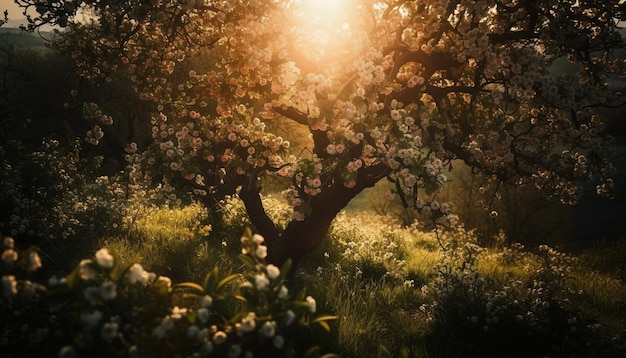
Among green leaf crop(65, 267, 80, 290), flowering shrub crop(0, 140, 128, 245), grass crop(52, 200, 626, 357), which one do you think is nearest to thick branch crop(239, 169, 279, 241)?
grass crop(52, 200, 626, 357)

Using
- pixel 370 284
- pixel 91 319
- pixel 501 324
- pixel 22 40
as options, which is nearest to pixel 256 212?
pixel 370 284

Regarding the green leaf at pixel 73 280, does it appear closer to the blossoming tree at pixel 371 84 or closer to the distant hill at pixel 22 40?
Result: the blossoming tree at pixel 371 84

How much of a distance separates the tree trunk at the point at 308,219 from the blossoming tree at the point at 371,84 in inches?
1.2

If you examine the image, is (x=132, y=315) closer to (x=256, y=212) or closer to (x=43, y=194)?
(x=256, y=212)

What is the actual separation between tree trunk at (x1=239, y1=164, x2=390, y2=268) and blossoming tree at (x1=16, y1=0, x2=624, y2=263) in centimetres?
3

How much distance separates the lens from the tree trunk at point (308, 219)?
7.36 metres

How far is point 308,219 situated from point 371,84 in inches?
121

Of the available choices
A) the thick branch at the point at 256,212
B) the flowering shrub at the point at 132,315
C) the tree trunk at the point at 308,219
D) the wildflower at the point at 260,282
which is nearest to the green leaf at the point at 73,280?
the flowering shrub at the point at 132,315

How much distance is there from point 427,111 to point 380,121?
1203mm

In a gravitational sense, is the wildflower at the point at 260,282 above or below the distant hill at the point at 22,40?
below

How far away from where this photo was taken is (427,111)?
20.5ft

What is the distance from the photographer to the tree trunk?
736cm

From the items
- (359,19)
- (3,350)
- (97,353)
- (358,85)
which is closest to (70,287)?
(97,353)

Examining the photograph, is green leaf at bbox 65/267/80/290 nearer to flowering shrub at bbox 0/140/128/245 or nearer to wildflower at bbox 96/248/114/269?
wildflower at bbox 96/248/114/269
